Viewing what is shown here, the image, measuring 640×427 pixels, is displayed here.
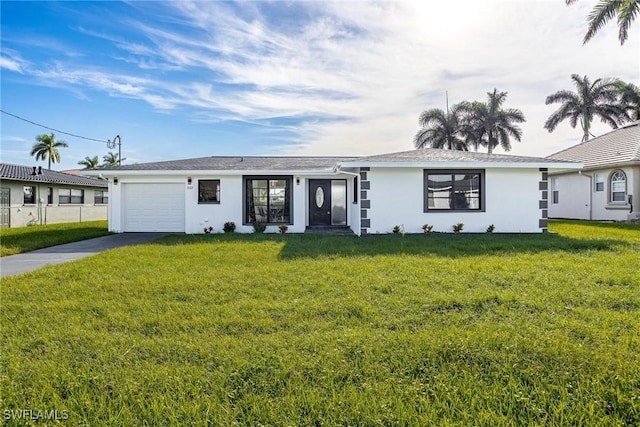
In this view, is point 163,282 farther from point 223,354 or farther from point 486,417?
point 486,417

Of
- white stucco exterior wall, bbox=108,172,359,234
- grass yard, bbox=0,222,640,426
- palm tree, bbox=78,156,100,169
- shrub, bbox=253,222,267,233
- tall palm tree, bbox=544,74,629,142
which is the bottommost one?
grass yard, bbox=0,222,640,426

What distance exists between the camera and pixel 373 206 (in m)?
12.3

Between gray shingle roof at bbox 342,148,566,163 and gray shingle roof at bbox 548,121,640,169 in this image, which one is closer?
gray shingle roof at bbox 342,148,566,163

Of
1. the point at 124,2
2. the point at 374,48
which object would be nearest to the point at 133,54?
the point at 124,2

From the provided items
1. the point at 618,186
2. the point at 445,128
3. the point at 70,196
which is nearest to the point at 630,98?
the point at 445,128

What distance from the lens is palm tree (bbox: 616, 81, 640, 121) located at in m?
29.2

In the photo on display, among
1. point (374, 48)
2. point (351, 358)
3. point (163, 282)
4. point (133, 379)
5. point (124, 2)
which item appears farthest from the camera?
point (374, 48)

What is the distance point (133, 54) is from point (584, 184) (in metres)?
22.6

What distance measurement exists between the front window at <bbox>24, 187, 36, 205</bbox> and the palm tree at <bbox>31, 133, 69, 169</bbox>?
1203 inches

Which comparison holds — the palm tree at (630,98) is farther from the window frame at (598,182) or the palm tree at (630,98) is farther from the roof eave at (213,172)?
the roof eave at (213,172)

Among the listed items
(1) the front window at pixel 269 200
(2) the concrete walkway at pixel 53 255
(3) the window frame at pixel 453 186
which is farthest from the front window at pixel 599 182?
(2) the concrete walkway at pixel 53 255

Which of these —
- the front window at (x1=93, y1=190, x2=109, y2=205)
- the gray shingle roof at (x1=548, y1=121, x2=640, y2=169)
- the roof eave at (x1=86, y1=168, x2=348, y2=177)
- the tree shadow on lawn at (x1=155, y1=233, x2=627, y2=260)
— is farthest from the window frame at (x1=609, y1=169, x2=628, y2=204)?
the front window at (x1=93, y1=190, x2=109, y2=205)

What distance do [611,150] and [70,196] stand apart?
31.8 m

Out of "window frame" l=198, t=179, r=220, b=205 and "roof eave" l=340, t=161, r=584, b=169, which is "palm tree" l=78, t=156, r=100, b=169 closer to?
"window frame" l=198, t=179, r=220, b=205
